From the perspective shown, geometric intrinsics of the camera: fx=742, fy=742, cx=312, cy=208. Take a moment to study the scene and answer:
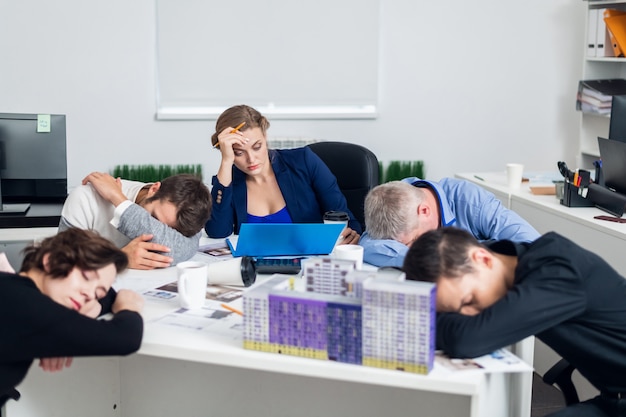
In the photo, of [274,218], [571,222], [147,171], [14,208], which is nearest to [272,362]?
[274,218]

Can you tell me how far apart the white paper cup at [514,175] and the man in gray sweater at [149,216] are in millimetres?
1916

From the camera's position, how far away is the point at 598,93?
181 inches

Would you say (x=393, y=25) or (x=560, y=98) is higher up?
(x=393, y=25)

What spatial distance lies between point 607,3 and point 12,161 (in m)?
3.57

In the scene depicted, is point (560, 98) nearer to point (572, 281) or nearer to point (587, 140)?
point (587, 140)

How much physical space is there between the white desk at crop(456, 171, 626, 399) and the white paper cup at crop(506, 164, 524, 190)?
3cm

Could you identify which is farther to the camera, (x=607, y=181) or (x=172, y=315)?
(x=607, y=181)

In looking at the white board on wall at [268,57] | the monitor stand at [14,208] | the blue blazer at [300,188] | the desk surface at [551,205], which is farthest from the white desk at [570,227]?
the monitor stand at [14,208]

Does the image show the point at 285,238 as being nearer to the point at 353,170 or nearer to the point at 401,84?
the point at 353,170

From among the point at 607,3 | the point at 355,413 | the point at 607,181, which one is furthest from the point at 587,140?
the point at 355,413

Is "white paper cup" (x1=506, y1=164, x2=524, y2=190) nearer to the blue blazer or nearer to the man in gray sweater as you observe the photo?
the blue blazer

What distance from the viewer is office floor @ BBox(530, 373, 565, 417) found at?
287cm

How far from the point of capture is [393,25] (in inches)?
193

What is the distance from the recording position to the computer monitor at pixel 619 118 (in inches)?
137
